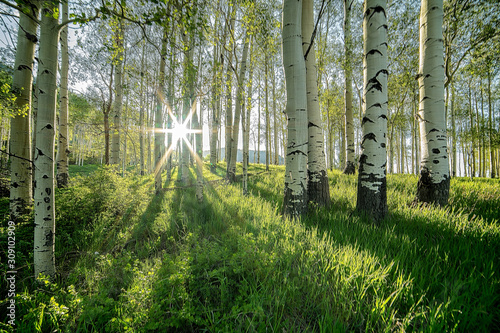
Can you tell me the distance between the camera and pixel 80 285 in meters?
2.07

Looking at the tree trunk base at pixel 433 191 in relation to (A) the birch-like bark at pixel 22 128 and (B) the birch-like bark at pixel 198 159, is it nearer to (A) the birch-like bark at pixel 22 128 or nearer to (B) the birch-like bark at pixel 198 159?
(B) the birch-like bark at pixel 198 159

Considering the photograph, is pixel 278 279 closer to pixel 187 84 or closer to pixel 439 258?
pixel 439 258

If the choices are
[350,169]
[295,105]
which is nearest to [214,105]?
[295,105]

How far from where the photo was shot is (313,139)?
4102 millimetres

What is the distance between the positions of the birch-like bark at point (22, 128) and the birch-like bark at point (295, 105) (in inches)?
190

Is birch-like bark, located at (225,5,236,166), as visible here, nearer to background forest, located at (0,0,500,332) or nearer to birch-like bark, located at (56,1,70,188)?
background forest, located at (0,0,500,332)

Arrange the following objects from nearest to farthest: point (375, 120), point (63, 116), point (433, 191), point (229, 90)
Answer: point (375, 120) → point (433, 191) → point (229, 90) → point (63, 116)

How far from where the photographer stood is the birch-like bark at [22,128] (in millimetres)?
3461

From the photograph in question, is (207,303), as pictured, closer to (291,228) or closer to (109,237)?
(291,228)

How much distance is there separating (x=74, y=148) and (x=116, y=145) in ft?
101

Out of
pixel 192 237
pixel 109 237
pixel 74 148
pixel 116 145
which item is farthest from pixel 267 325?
pixel 74 148

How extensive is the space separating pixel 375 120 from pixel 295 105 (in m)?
1.42

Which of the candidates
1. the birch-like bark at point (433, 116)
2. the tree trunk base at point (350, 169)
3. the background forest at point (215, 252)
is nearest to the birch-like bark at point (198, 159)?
the background forest at point (215, 252)

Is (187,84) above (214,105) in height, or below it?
below
